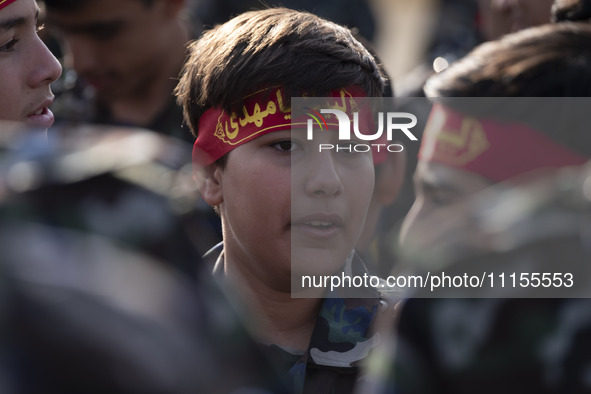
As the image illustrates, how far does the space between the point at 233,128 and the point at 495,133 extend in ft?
2.89

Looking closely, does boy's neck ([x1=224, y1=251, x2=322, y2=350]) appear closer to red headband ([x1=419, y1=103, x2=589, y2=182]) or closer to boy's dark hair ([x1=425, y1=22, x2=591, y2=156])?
red headband ([x1=419, y1=103, x2=589, y2=182])

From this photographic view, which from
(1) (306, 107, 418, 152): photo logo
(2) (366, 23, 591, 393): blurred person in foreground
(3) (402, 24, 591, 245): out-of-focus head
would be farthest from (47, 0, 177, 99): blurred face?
(2) (366, 23, 591, 393): blurred person in foreground

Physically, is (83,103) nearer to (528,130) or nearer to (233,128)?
(233,128)

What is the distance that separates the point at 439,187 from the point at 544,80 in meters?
0.74

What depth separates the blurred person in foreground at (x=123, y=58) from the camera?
162 inches

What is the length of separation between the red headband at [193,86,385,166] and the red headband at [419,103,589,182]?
306 mm

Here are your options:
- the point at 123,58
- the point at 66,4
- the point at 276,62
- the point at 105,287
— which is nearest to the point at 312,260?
the point at 276,62

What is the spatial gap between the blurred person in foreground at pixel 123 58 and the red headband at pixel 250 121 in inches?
55.8

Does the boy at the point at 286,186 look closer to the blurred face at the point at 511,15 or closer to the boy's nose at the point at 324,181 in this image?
the boy's nose at the point at 324,181

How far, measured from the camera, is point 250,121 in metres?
2.43

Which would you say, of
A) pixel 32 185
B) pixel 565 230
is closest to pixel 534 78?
pixel 565 230

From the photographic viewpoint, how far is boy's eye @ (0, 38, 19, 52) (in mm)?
2461

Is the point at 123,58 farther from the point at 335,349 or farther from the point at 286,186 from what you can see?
the point at 335,349

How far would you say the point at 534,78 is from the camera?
1.71 metres
